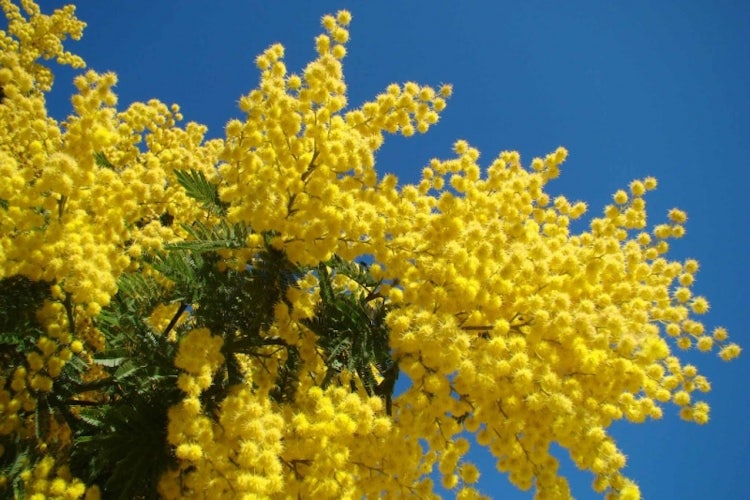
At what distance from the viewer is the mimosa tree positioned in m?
3.56

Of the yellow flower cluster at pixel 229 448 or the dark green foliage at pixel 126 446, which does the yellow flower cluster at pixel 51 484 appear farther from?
the yellow flower cluster at pixel 229 448

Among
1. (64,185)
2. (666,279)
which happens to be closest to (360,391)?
(64,185)

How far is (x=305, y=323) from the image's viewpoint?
4.27 metres

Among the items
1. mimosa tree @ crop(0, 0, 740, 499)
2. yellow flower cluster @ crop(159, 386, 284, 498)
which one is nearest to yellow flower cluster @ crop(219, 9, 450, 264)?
mimosa tree @ crop(0, 0, 740, 499)

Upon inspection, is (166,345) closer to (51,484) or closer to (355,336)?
(51,484)

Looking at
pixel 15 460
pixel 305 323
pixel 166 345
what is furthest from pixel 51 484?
pixel 305 323

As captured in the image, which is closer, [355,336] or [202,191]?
[355,336]

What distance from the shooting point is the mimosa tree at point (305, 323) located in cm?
356

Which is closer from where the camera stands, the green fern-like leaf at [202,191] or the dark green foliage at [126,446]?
the dark green foliage at [126,446]

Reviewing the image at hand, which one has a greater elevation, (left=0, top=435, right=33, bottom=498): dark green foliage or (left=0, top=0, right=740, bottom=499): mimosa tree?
(left=0, top=0, right=740, bottom=499): mimosa tree

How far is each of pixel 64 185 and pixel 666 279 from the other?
467cm

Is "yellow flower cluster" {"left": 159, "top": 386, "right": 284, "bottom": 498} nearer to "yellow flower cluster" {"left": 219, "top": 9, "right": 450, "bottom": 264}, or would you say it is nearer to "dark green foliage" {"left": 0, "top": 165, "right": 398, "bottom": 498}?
"dark green foliage" {"left": 0, "top": 165, "right": 398, "bottom": 498}

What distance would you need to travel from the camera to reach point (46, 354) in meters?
3.65

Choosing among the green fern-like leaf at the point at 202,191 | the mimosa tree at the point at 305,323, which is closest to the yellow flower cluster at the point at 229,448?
the mimosa tree at the point at 305,323
